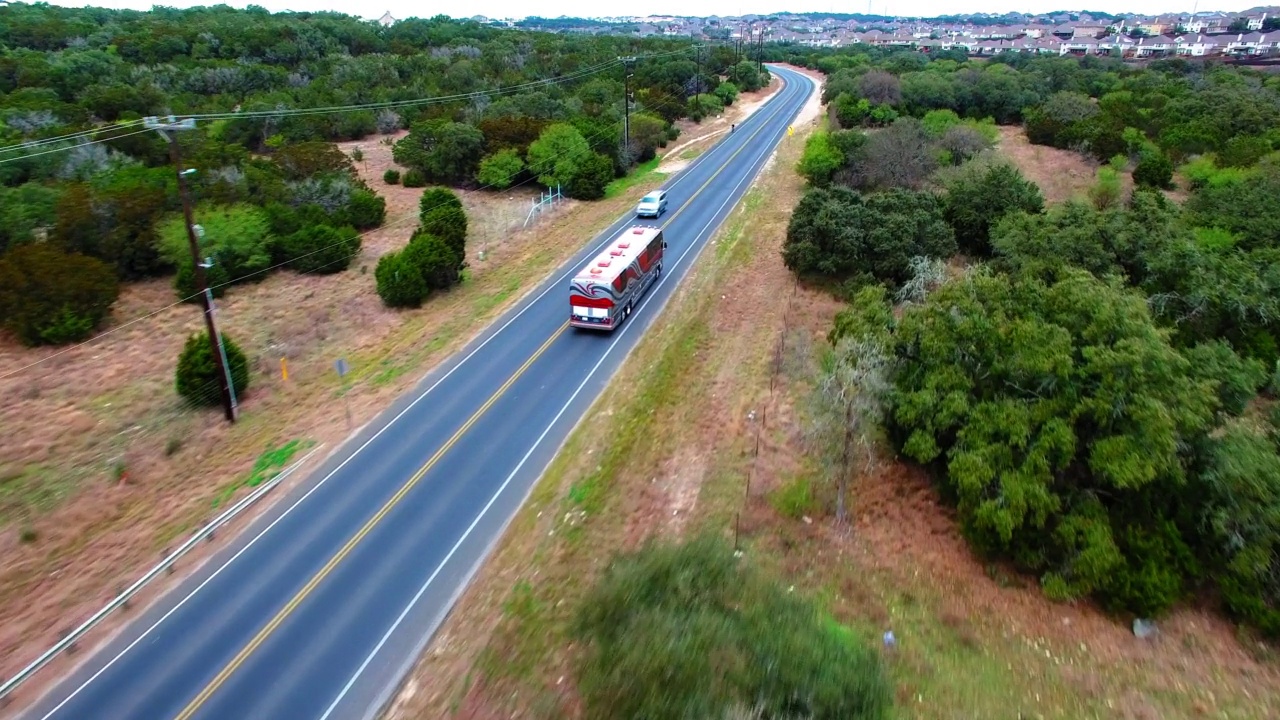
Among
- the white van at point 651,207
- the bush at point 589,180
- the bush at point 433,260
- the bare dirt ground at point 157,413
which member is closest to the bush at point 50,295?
the bare dirt ground at point 157,413

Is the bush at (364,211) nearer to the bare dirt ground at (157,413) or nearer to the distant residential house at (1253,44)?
the bare dirt ground at (157,413)

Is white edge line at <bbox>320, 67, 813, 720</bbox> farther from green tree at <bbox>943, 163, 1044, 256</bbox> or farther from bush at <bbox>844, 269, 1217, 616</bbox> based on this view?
green tree at <bbox>943, 163, 1044, 256</bbox>

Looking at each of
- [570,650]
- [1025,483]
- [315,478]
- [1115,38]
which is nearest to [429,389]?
[315,478]

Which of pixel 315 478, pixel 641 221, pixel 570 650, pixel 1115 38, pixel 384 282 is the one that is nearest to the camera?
pixel 570 650

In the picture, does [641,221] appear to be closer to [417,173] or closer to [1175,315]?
[417,173]

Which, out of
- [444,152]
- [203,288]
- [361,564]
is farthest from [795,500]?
[444,152]

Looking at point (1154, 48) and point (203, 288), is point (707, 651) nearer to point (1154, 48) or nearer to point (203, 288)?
point (203, 288)
